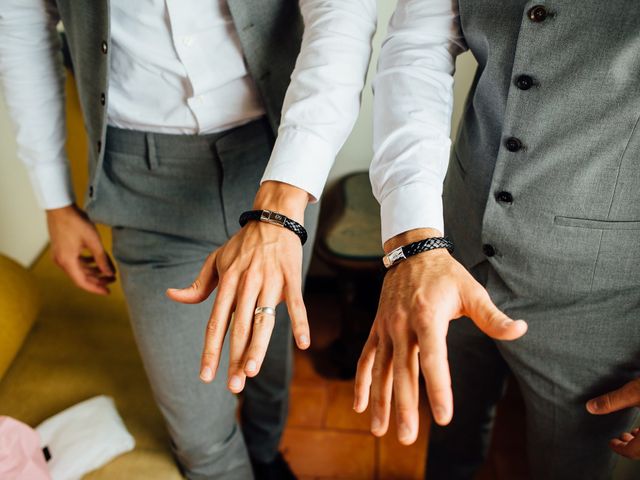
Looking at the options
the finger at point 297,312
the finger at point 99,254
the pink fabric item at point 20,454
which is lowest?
the pink fabric item at point 20,454

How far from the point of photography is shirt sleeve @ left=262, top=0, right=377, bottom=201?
776 millimetres

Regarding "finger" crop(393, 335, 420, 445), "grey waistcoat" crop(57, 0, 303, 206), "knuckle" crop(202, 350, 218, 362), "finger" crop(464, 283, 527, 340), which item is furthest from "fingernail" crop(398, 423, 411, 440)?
"grey waistcoat" crop(57, 0, 303, 206)

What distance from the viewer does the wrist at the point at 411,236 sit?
70 cm

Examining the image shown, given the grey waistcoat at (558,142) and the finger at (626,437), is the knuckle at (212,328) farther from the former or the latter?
the finger at (626,437)

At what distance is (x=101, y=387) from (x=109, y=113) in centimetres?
64

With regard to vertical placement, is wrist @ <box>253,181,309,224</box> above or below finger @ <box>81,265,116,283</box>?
above

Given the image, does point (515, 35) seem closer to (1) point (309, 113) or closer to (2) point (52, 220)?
(1) point (309, 113)

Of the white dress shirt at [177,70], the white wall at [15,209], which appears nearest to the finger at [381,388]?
the white dress shirt at [177,70]

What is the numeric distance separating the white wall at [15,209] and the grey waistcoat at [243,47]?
30.1 inches

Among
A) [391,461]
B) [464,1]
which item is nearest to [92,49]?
[464,1]

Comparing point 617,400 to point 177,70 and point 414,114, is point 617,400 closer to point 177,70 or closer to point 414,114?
point 414,114

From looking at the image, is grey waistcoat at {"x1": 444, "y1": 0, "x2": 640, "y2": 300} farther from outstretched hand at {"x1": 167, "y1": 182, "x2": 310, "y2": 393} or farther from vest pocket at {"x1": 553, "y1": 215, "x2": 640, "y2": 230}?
outstretched hand at {"x1": 167, "y1": 182, "x2": 310, "y2": 393}

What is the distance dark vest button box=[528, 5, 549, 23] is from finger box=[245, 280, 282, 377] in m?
0.45

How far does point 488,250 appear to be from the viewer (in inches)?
32.2
